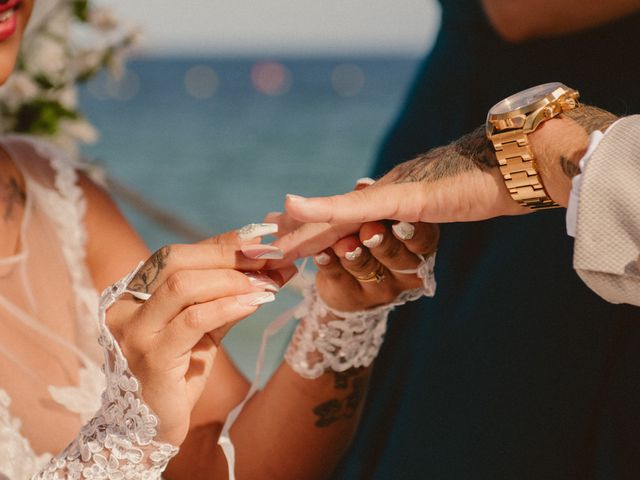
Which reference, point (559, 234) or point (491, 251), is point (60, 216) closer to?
point (491, 251)

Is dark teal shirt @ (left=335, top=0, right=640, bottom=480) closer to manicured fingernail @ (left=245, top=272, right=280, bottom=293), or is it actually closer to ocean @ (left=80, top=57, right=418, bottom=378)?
ocean @ (left=80, top=57, right=418, bottom=378)

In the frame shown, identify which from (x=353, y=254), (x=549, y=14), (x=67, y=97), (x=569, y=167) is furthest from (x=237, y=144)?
(x=569, y=167)

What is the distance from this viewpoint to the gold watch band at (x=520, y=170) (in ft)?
3.13

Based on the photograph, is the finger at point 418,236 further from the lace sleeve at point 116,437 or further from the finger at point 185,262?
the lace sleeve at point 116,437

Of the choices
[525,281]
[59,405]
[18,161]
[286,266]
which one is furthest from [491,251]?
[18,161]

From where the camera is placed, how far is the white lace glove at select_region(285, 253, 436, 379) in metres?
1.29

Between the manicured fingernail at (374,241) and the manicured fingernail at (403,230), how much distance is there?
2cm

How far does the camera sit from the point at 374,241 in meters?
1.08

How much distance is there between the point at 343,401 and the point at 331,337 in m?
0.14

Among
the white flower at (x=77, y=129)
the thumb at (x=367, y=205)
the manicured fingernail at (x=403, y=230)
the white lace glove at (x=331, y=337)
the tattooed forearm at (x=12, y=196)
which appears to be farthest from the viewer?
the white flower at (x=77, y=129)

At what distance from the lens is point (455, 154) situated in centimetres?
104

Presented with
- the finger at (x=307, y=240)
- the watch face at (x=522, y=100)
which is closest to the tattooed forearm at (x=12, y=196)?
the finger at (x=307, y=240)

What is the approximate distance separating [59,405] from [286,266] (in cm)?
56

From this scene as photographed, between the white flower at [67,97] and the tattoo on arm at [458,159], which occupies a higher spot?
the tattoo on arm at [458,159]
